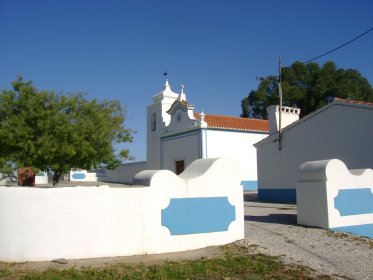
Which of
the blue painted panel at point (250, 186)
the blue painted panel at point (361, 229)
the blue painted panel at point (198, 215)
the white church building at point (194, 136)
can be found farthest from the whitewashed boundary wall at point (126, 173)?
the blue painted panel at point (198, 215)

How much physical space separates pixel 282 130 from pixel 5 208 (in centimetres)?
1563

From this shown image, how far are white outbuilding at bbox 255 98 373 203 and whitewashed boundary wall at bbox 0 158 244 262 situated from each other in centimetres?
1013

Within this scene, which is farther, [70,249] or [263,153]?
[263,153]

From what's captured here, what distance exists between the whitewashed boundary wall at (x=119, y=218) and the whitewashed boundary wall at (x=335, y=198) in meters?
2.95

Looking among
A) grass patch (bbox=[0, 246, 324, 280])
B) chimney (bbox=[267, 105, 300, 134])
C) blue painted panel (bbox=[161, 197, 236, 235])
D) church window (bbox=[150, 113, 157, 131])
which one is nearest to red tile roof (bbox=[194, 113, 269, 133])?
church window (bbox=[150, 113, 157, 131])

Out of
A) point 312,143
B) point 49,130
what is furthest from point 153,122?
point 49,130

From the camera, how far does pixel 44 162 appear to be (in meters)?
13.1

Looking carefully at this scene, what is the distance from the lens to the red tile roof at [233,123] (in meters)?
28.0

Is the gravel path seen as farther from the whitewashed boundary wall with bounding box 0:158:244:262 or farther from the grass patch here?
the whitewashed boundary wall with bounding box 0:158:244:262

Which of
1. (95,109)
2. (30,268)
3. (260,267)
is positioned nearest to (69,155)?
(95,109)

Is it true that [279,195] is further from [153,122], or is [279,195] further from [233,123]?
[153,122]

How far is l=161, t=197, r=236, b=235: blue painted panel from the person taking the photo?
25.4 ft

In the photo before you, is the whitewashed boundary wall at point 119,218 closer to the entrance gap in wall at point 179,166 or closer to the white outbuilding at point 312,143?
the white outbuilding at point 312,143

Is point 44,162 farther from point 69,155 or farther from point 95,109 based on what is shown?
point 95,109
